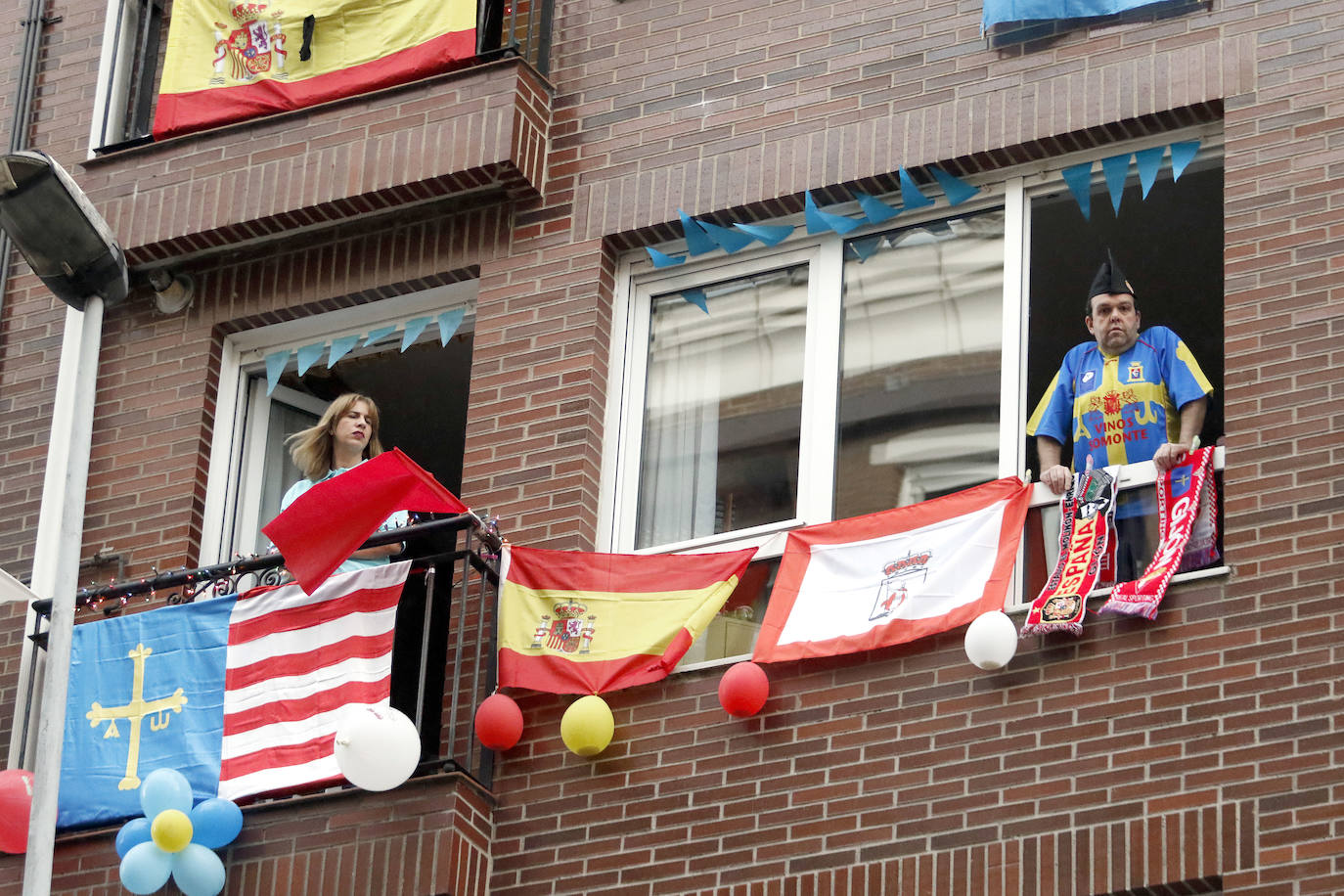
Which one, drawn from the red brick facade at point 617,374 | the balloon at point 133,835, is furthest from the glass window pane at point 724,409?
the balloon at point 133,835

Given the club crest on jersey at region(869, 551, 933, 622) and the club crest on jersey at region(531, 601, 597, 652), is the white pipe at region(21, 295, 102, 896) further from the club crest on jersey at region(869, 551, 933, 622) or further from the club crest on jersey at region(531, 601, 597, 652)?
the club crest on jersey at region(869, 551, 933, 622)

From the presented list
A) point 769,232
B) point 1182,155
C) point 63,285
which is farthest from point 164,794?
point 1182,155

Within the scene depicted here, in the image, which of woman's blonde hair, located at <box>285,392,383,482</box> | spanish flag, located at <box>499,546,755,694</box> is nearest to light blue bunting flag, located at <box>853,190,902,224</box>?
spanish flag, located at <box>499,546,755,694</box>

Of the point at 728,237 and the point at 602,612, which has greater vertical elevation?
the point at 728,237

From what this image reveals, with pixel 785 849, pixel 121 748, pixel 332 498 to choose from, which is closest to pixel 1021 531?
pixel 785 849

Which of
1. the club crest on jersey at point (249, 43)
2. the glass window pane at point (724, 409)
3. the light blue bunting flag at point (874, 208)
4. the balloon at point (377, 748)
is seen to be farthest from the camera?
the club crest on jersey at point (249, 43)

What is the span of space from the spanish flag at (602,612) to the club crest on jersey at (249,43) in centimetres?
336

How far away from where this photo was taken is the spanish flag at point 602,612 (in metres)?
10.9

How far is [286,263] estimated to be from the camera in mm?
12984

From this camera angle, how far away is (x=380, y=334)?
42.7 ft

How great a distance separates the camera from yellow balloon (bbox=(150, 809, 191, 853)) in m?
10.6

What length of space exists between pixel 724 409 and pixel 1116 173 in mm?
2027

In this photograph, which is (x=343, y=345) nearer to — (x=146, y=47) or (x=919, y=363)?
(x=146, y=47)

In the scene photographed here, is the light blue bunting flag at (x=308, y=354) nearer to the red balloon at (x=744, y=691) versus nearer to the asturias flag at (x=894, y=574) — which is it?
the asturias flag at (x=894, y=574)
